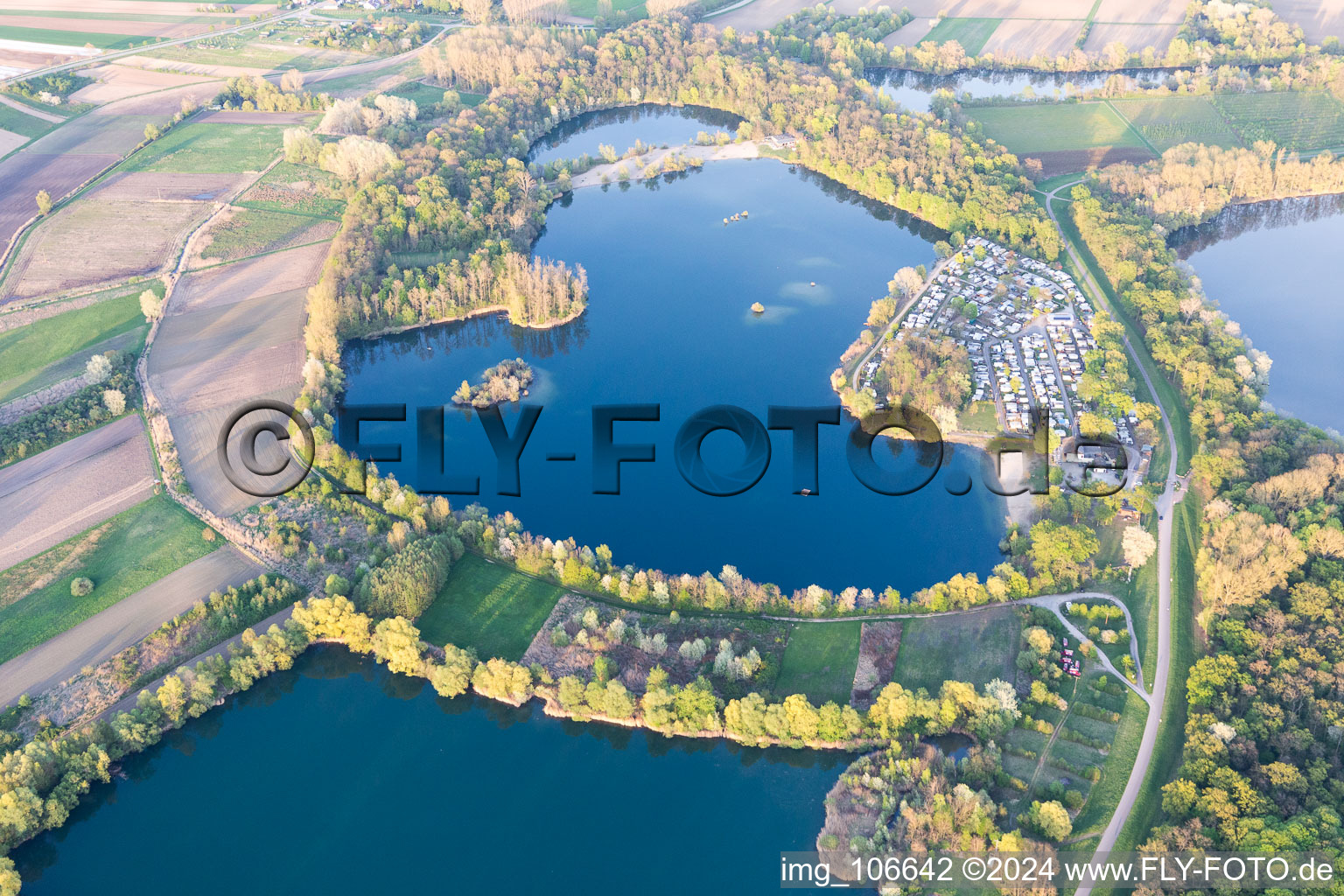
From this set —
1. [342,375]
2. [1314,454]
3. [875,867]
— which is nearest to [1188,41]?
[1314,454]

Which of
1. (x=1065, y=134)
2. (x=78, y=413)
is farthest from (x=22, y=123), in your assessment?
(x=1065, y=134)

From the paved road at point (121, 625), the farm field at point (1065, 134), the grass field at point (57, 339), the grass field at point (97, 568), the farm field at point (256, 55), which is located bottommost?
the paved road at point (121, 625)

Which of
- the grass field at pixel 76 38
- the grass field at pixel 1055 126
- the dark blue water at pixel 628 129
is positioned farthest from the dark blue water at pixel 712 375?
the grass field at pixel 76 38

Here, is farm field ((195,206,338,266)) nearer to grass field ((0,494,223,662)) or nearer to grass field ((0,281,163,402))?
grass field ((0,281,163,402))

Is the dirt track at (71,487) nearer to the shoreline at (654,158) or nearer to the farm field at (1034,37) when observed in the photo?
the shoreline at (654,158)

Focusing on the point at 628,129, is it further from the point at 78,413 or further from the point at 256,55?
the point at 78,413

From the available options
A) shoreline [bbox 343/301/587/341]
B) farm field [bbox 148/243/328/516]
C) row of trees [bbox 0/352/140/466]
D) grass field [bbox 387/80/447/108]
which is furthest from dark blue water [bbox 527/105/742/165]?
row of trees [bbox 0/352/140/466]
